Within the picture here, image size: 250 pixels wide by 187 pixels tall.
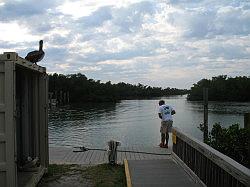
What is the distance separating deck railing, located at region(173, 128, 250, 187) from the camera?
18.5ft

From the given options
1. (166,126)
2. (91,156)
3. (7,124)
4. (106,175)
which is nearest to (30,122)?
(106,175)

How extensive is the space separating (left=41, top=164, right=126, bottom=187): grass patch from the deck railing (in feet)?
4.65

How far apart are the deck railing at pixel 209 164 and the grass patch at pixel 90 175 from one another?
142 cm

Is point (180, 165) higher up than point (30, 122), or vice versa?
point (30, 122)

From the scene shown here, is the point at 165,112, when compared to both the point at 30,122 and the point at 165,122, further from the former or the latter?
the point at 30,122

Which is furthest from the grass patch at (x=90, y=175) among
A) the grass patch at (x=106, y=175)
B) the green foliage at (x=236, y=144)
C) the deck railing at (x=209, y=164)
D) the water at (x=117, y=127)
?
the water at (x=117, y=127)

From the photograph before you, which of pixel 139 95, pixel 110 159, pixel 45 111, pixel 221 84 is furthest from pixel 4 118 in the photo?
pixel 139 95

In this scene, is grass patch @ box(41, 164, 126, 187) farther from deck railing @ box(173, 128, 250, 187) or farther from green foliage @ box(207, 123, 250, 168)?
green foliage @ box(207, 123, 250, 168)

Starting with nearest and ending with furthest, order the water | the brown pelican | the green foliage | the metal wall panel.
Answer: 1. the metal wall panel
2. the brown pelican
3. the green foliage
4. the water

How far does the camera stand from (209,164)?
23.6 ft

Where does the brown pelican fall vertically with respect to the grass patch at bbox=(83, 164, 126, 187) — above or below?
above

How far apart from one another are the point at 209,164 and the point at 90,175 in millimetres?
3208

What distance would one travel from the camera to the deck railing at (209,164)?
18.5 ft

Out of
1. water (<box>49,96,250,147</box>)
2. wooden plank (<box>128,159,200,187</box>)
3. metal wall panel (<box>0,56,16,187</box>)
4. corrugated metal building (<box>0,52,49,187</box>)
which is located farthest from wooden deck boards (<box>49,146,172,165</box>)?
water (<box>49,96,250,147</box>)
